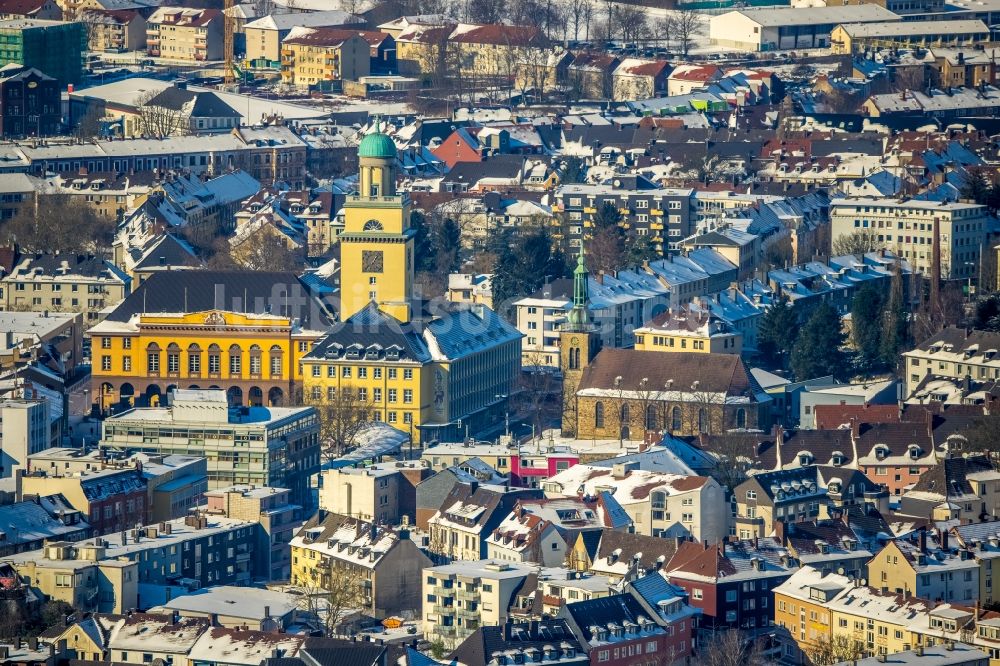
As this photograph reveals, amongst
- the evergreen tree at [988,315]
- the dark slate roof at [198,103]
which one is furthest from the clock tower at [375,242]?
the dark slate roof at [198,103]

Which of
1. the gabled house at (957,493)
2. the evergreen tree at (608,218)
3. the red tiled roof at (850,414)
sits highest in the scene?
the evergreen tree at (608,218)

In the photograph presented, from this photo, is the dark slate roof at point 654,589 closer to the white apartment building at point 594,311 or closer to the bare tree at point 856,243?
the white apartment building at point 594,311

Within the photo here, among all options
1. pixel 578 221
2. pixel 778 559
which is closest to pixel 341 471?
pixel 778 559

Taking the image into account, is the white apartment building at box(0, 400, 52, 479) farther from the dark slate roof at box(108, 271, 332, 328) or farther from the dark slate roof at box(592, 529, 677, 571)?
the dark slate roof at box(592, 529, 677, 571)

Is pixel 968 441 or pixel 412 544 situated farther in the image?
pixel 968 441

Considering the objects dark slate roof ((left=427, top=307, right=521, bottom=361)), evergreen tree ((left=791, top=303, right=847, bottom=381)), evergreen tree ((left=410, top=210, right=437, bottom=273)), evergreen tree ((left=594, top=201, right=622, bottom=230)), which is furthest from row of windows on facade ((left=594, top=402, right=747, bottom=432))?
evergreen tree ((left=594, top=201, right=622, bottom=230))

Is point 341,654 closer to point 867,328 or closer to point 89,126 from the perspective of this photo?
point 867,328

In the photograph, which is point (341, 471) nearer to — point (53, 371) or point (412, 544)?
point (412, 544)

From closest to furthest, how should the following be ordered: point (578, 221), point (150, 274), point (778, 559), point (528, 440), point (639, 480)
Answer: point (778, 559), point (639, 480), point (528, 440), point (150, 274), point (578, 221)
